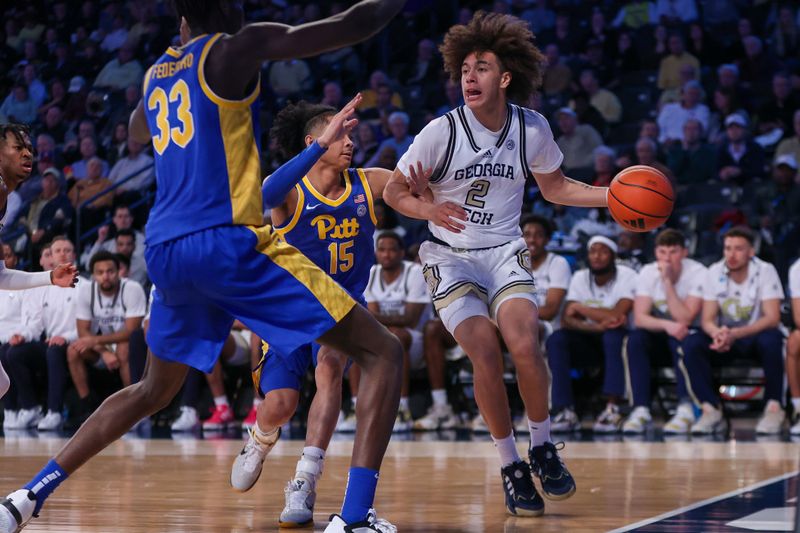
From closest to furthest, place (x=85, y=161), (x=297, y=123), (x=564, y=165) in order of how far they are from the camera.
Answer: (x=297, y=123) → (x=564, y=165) → (x=85, y=161)

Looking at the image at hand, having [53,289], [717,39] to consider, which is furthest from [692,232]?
[53,289]

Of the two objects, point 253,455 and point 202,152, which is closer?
point 202,152

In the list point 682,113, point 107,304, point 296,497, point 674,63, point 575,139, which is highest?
point 674,63

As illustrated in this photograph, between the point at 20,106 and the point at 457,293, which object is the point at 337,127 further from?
the point at 20,106

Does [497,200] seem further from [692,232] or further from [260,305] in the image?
[692,232]

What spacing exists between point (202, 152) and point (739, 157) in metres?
9.03

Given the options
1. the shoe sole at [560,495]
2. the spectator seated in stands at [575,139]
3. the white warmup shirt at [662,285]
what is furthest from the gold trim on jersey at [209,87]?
the spectator seated in stands at [575,139]

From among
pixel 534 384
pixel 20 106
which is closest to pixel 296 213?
pixel 534 384

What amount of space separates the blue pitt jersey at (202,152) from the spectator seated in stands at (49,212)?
897 centimetres

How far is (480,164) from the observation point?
5.36 metres

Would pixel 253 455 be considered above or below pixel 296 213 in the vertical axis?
below

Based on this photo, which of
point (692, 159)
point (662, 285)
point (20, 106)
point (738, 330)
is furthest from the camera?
point (20, 106)

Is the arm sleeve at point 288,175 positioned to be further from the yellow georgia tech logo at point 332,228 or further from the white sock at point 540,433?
the white sock at point 540,433

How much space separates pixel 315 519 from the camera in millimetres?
4980
